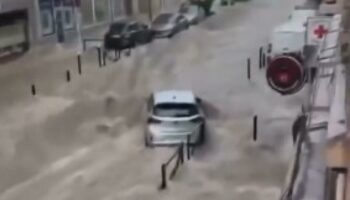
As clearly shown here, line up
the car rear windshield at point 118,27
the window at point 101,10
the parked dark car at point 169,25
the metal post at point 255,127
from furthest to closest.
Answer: the window at point 101,10 < the parked dark car at point 169,25 < the car rear windshield at point 118,27 < the metal post at point 255,127

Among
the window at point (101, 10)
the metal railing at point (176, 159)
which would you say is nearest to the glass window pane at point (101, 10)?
the window at point (101, 10)

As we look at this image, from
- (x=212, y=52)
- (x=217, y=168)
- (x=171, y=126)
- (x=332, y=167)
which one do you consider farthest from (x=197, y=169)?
(x=212, y=52)

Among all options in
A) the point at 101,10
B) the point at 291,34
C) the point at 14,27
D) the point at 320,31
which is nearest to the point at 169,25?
the point at 101,10

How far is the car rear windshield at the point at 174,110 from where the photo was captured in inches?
616

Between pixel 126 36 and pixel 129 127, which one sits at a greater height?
pixel 126 36

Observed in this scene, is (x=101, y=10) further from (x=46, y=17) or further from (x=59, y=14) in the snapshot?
(x=46, y=17)

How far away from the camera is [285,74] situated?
8000 mm

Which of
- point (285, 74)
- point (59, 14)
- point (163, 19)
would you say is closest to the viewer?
point (285, 74)

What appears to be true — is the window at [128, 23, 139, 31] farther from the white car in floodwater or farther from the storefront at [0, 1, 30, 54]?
the white car in floodwater

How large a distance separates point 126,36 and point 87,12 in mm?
5673

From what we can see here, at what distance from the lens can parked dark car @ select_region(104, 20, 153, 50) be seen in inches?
1077

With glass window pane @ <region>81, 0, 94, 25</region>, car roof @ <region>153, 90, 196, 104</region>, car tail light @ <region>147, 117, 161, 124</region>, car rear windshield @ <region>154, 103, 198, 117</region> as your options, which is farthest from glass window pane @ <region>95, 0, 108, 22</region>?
car tail light @ <region>147, 117, 161, 124</region>

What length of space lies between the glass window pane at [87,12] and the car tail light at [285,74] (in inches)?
989

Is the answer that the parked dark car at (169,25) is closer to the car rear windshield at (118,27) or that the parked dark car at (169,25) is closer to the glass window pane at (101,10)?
the car rear windshield at (118,27)
